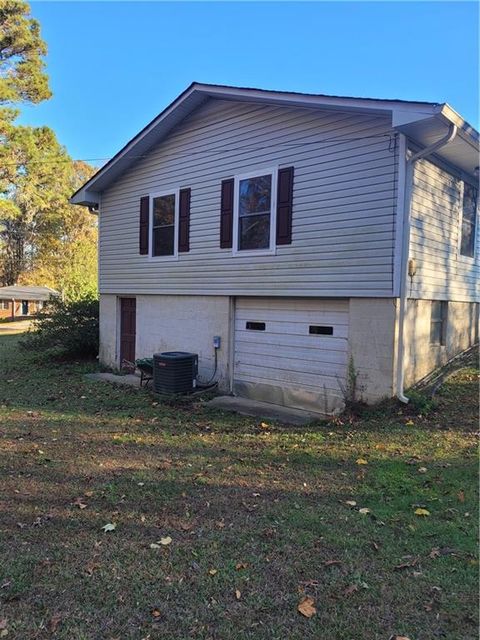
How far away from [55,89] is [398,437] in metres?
27.1

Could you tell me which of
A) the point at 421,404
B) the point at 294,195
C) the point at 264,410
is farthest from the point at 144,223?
the point at 421,404

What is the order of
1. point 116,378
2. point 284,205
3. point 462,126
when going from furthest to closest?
point 116,378
point 284,205
point 462,126

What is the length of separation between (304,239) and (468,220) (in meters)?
3.93

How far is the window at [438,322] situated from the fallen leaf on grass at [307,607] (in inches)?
272

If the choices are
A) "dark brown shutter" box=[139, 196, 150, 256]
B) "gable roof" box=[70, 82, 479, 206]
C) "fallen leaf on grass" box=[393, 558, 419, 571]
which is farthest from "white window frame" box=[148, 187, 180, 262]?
"fallen leaf on grass" box=[393, 558, 419, 571]

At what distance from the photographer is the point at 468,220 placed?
32.3ft

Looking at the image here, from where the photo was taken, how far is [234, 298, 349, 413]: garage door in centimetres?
809

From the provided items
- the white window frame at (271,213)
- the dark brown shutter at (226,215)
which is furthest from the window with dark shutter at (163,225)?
the white window frame at (271,213)

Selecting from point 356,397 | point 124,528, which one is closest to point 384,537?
point 124,528

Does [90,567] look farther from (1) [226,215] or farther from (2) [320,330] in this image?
(1) [226,215]

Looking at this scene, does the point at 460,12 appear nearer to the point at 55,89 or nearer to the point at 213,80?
the point at 213,80

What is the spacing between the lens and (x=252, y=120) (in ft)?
29.9

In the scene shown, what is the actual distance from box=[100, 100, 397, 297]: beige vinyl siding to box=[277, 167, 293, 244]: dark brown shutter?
13 centimetres

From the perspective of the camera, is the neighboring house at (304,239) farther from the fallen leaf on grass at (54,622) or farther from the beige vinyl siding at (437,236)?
the fallen leaf on grass at (54,622)
